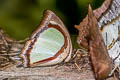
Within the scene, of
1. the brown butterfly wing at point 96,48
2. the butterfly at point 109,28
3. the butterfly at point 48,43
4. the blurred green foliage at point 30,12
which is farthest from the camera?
the blurred green foliage at point 30,12

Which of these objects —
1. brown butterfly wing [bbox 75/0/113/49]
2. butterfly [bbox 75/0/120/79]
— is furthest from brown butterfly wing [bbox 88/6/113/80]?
brown butterfly wing [bbox 75/0/113/49]

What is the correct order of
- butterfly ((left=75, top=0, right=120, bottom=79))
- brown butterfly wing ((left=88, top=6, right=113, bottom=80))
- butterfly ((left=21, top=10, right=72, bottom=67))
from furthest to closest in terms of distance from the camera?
butterfly ((left=21, top=10, right=72, bottom=67)) → butterfly ((left=75, top=0, right=120, bottom=79)) → brown butterfly wing ((left=88, top=6, right=113, bottom=80))

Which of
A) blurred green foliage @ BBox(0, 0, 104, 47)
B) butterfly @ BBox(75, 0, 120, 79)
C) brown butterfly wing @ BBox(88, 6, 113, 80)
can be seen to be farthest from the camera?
blurred green foliage @ BBox(0, 0, 104, 47)

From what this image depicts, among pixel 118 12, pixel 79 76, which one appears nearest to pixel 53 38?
pixel 79 76

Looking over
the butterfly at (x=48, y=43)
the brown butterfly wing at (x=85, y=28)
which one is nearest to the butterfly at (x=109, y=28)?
the brown butterfly wing at (x=85, y=28)

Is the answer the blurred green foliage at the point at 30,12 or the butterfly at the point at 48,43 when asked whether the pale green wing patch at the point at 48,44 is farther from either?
the blurred green foliage at the point at 30,12

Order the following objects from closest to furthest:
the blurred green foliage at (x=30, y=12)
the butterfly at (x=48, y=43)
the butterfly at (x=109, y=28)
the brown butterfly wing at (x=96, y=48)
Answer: the brown butterfly wing at (x=96, y=48) < the butterfly at (x=109, y=28) < the butterfly at (x=48, y=43) < the blurred green foliage at (x=30, y=12)

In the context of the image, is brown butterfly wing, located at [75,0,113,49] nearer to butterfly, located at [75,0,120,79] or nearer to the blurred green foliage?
butterfly, located at [75,0,120,79]

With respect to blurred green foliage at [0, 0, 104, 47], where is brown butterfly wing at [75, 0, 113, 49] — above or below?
below
